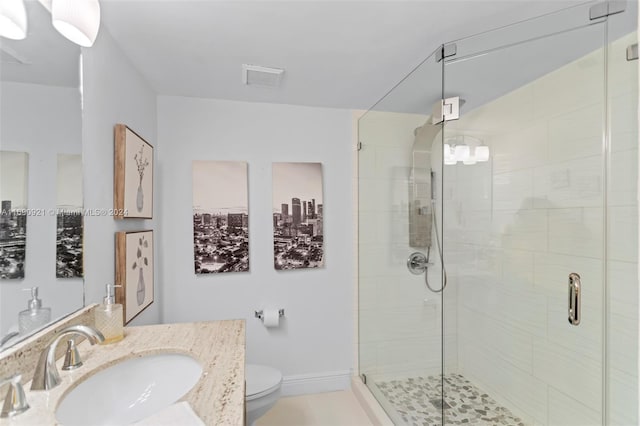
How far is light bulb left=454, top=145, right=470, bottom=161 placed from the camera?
1951 millimetres

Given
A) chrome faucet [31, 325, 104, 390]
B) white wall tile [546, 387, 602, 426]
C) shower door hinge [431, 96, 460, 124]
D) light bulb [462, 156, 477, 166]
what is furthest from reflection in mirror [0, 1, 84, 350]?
white wall tile [546, 387, 602, 426]

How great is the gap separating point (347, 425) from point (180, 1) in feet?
7.92

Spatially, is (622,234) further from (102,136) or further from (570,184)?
(102,136)

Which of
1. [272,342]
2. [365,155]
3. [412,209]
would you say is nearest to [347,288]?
[272,342]

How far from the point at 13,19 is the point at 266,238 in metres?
1.74

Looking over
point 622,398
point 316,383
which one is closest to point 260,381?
point 316,383

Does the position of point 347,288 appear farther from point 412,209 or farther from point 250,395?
point 250,395

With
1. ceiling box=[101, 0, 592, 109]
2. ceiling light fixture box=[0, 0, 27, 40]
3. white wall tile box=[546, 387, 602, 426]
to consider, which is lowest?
white wall tile box=[546, 387, 602, 426]

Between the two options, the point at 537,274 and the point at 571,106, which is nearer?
the point at 571,106

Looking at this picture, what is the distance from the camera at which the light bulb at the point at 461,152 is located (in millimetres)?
1951

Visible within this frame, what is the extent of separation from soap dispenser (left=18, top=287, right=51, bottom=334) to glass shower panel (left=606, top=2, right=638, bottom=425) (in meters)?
2.12

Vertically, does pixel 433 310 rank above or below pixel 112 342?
below

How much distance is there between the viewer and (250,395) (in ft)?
5.70

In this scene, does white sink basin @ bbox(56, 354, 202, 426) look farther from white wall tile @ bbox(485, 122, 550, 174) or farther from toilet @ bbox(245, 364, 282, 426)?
white wall tile @ bbox(485, 122, 550, 174)
